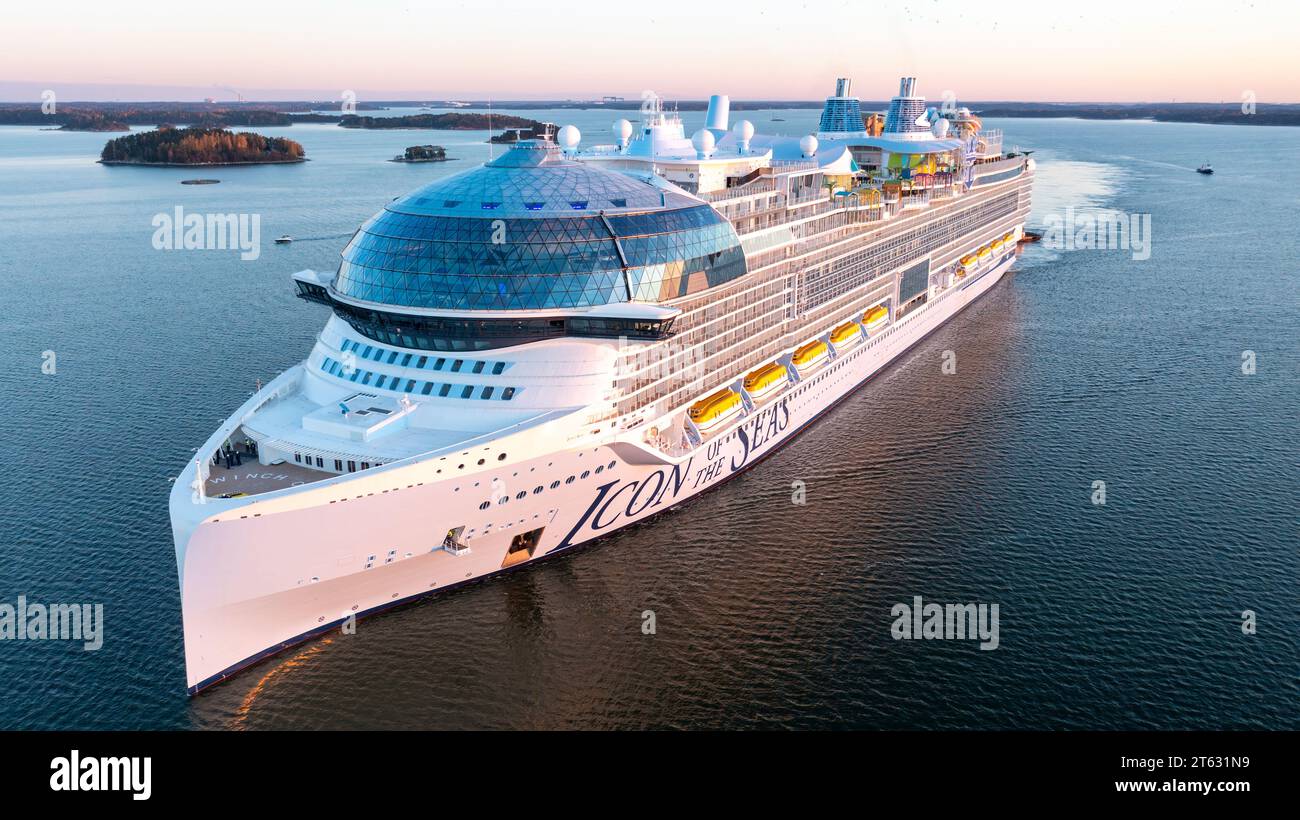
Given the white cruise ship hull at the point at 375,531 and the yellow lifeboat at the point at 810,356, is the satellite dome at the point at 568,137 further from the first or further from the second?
the white cruise ship hull at the point at 375,531

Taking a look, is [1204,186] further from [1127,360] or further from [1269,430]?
[1269,430]

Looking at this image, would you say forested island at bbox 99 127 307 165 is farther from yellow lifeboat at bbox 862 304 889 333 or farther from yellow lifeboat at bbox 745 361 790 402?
yellow lifeboat at bbox 745 361 790 402

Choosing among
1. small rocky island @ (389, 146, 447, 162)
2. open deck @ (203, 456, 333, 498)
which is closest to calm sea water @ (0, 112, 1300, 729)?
open deck @ (203, 456, 333, 498)

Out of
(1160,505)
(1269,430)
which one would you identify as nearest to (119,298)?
(1160,505)

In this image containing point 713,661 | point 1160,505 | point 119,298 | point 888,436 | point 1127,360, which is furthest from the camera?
point 119,298
